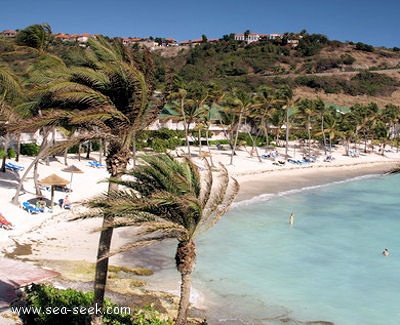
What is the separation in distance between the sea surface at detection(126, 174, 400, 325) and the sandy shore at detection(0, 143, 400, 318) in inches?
140

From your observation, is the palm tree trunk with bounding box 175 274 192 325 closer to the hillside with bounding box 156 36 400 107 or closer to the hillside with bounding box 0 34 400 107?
→ the hillside with bounding box 0 34 400 107

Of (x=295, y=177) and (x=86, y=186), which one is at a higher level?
(x=86, y=186)

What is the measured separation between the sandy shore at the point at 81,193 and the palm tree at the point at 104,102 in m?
1.53

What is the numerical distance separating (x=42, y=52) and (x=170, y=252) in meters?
13.7

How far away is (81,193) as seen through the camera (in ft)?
90.1

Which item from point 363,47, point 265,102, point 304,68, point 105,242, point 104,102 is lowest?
point 105,242

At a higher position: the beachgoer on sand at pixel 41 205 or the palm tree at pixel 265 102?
the palm tree at pixel 265 102

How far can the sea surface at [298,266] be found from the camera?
641 inches

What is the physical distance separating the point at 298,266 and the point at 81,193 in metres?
13.2

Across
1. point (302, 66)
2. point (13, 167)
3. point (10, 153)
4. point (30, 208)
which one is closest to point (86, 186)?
point (13, 167)

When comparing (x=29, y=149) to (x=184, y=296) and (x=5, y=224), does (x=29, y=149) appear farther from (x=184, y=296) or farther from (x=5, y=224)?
(x=184, y=296)

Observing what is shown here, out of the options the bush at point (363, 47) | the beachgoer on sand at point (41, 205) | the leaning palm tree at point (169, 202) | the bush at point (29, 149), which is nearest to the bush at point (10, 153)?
the bush at point (29, 149)

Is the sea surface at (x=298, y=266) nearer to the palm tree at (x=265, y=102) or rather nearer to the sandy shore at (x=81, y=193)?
the sandy shore at (x=81, y=193)

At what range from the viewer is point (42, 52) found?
2638 cm
